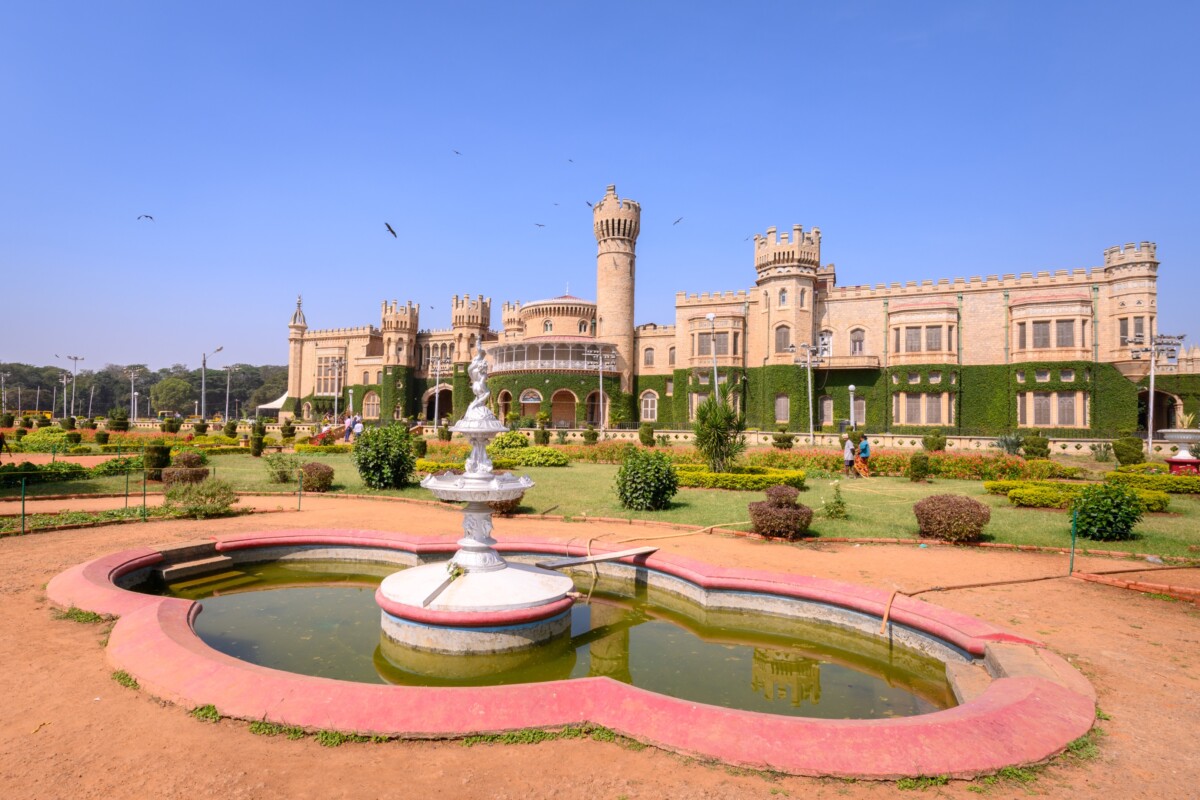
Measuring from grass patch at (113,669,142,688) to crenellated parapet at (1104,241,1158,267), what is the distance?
45.9 metres

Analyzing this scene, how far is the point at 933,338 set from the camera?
1555 inches

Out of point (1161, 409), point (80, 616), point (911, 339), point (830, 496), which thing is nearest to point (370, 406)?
point (911, 339)

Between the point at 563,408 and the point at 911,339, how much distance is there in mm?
25540

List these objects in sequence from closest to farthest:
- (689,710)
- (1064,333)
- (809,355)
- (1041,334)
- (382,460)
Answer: (689,710), (382,460), (1064,333), (1041,334), (809,355)

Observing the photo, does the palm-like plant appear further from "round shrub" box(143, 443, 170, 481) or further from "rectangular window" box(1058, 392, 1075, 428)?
"rectangular window" box(1058, 392, 1075, 428)

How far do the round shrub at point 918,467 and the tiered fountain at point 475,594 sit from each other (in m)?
17.2

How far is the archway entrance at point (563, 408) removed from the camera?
164ft

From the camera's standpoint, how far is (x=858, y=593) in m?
7.84

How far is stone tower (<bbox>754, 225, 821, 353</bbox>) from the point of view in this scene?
42.0 m

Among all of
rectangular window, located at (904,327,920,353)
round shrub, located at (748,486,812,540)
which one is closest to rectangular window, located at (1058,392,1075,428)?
rectangular window, located at (904,327,920,353)

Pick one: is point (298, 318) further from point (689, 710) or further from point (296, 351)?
point (689, 710)

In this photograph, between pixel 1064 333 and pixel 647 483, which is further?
pixel 1064 333

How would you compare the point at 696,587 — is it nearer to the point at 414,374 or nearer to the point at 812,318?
the point at 812,318

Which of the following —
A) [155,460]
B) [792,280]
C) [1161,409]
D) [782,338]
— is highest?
Result: [792,280]
